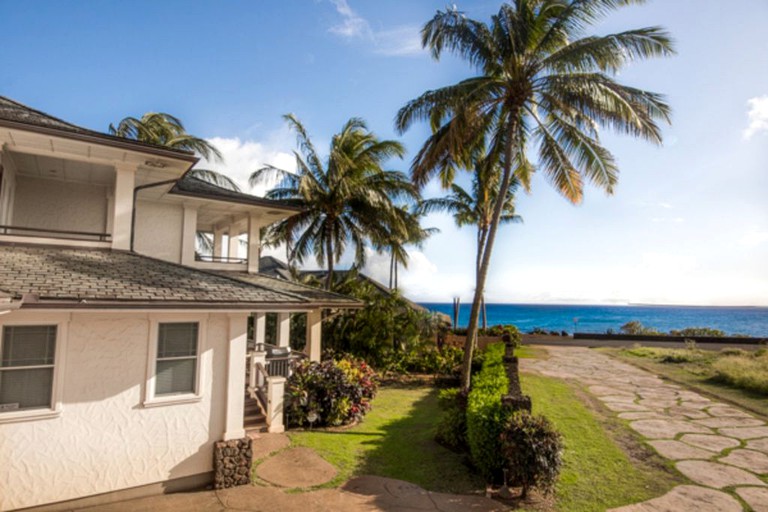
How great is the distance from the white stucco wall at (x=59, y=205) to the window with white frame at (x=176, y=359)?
21.3 feet

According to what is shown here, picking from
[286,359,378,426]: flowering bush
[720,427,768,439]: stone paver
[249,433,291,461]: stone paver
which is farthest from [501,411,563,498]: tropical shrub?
[720,427,768,439]: stone paver

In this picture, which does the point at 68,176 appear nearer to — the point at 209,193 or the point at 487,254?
the point at 209,193

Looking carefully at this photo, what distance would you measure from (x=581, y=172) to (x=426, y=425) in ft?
30.4

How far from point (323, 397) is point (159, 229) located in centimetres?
753

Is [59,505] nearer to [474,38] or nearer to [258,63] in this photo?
[258,63]

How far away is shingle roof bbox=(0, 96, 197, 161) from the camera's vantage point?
8302 millimetres

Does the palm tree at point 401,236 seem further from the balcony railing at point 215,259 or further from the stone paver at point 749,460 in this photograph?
the stone paver at point 749,460

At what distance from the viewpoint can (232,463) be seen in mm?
7250

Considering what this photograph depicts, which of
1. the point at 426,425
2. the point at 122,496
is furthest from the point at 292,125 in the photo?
the point at 122,496

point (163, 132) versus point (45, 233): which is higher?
point (163, 132)

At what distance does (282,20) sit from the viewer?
11.0m

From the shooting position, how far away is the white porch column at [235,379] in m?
7.44

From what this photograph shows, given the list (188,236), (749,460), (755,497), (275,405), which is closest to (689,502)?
(755,497)

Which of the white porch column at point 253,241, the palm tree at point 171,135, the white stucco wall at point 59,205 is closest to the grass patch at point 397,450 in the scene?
the white porch column at point 253,241
